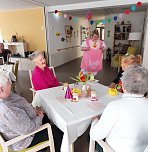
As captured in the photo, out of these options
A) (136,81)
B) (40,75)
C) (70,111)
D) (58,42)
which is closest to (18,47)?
(58,42)

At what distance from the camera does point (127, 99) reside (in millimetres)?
964

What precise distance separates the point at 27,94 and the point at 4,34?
4175 mm

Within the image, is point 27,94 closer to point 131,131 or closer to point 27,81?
point 27,81

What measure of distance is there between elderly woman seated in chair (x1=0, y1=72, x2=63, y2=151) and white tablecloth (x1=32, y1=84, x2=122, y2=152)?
0.21m

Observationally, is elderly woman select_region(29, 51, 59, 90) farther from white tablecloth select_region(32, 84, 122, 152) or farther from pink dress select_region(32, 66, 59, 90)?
white tablecloth select_region(32, 84, 122, 152)

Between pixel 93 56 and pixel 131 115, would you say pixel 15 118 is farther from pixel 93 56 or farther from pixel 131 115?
pixel 93 56

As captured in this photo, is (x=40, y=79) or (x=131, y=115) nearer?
(x=131, y=115)

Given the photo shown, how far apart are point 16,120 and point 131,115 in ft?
2.77

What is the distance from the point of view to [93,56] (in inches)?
130

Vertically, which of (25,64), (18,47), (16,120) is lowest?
(25,64)

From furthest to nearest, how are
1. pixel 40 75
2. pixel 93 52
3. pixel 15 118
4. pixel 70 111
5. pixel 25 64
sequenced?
pixel 25 64 → pixel 93 52 → pixel 40 75 → pixel 70 111 → pixel 15 118

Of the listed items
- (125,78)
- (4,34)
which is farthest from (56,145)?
(4,34)

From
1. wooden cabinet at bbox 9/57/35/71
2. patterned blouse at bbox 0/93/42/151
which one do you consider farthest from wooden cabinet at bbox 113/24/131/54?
patterned blouse at bbox 0/93/42/151

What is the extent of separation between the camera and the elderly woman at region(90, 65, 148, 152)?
3.04 feet
